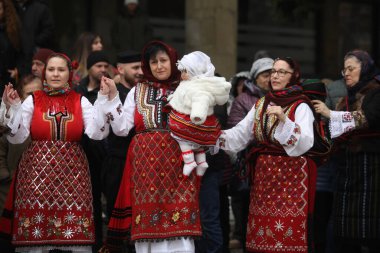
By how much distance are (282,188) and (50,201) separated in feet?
6.22

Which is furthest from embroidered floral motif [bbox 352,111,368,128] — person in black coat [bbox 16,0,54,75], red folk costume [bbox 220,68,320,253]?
person in black coat [bbox 16,0,54,75]

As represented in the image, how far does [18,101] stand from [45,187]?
2.39ft

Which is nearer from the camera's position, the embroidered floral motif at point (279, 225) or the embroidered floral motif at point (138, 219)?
the embroidered floral motif at point (138, 219)

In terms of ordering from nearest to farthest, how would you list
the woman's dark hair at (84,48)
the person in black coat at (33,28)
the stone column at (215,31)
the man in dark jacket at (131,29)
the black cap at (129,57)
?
the black cap at (129,57), the woman's dark hair at (84,48), the person in black coat at (33,28), the man in dark jacket at (131,29), the stone column at (215,31)

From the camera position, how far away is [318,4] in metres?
15.8

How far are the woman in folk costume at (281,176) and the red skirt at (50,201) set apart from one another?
1.31 m

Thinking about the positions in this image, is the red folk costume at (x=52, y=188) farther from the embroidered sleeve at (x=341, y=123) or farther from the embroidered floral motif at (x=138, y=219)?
the embroidered sleeve at (x=341, y=123)

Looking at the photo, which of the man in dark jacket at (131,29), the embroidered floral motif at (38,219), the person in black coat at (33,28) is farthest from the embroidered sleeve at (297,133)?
the man in dark jacket at (131,29)

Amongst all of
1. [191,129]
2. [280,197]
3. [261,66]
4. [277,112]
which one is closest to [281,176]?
[280,197]

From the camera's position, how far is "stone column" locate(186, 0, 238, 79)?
13.4m

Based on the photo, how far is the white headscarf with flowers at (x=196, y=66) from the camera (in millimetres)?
8141

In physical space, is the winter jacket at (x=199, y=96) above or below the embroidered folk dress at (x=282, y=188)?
above

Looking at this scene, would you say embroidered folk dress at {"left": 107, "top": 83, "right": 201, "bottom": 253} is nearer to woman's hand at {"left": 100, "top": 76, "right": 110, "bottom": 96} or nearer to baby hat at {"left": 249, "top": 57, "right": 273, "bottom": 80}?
woman's hand at {"left": 100, "top": 76, "right": 110, "bottom": 96}

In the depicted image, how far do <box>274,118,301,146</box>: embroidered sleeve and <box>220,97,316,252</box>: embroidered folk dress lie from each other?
0.12 ft
